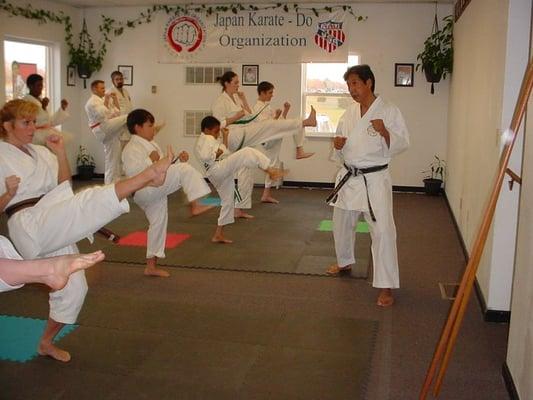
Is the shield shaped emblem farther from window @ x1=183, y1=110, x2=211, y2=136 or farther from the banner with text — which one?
window @ x1=183, y1=110, x2=211, y2=136

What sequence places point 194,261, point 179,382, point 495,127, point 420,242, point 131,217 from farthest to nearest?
point 131,217, point 420,242, point 194,261, point 495,127, point 179,382

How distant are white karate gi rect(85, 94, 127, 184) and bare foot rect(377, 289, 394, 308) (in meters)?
5.03

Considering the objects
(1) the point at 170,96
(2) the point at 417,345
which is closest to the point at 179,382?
(2) the point at 417,345

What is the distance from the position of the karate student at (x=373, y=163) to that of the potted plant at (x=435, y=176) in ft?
15.6

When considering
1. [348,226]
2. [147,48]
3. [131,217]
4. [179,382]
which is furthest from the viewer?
[147,48]

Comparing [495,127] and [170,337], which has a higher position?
[495,127]

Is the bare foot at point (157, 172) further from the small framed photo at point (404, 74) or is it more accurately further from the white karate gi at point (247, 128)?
the small framed photo at point (404, 74)

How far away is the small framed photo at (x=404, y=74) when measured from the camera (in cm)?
872

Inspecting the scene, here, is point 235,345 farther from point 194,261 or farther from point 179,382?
point 194,261

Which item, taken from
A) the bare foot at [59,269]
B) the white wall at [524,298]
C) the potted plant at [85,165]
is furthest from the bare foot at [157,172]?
the potted plant at [85,165]

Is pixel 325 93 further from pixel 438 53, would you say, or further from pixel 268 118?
pixel 268 118

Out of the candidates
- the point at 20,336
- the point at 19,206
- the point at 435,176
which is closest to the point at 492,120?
the point at 19,206

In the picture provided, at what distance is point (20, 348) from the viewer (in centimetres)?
317

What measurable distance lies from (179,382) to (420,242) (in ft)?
11.5
